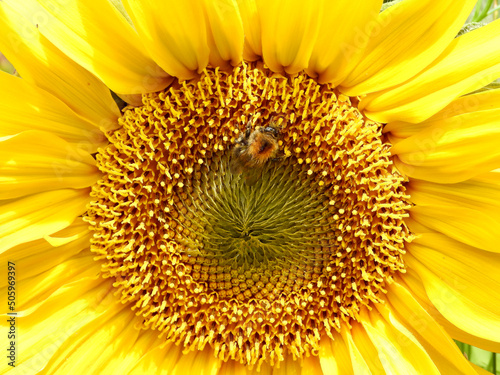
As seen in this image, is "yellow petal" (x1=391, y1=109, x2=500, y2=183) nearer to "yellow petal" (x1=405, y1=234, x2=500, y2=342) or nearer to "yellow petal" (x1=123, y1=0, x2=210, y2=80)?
"yellow petal" (x1=405, y1=234, x2=500, y2=342)

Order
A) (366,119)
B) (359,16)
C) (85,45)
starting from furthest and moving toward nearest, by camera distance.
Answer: (366,119)
(85,45)
(359,16)

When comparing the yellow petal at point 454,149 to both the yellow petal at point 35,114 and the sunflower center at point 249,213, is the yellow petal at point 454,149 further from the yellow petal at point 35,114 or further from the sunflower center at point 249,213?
the yellow petal at point 35,114

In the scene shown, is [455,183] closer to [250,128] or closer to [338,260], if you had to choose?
[338,260]

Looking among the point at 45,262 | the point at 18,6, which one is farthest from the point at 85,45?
the point at 45,262

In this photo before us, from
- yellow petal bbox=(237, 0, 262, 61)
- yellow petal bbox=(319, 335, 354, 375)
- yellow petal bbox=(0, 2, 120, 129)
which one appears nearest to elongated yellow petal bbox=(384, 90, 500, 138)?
yellow petal bbox=(237, 0, 262, 61)

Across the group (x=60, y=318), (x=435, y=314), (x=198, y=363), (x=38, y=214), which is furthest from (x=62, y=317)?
(x=435, y=314)

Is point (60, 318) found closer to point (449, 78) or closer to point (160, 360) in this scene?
point (160, 360)

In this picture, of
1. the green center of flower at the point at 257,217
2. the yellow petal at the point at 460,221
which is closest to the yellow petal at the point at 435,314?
the yellow petal at the point at 460,221
